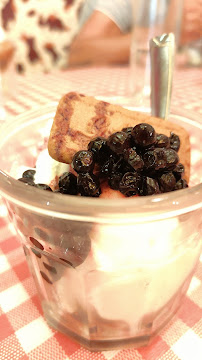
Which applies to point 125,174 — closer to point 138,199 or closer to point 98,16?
point 138,199

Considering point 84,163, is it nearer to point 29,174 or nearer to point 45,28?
point 29,174

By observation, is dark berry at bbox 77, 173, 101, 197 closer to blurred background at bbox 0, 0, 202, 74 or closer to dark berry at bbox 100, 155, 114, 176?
dark berry at bbox 100, 155, 114, 176

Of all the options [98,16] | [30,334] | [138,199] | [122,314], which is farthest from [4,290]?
[98,16]

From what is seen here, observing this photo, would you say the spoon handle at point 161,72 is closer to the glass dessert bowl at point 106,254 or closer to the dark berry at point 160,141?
the dark berry at point 160,141

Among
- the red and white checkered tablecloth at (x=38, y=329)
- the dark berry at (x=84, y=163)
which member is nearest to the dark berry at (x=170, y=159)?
the dark berry at (x=84, y=163)

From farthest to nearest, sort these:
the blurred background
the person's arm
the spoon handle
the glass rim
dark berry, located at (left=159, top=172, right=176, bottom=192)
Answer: the blurred background, the person's arm, the spoon handle, dark berry, located at (left=159, top=172, right=176, bottom=192), the glass rim

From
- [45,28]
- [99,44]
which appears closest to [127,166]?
[99,44]

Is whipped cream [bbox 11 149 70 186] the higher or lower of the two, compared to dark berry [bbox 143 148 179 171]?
lower

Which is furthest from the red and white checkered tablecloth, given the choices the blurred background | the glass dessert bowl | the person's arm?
the blurred background
